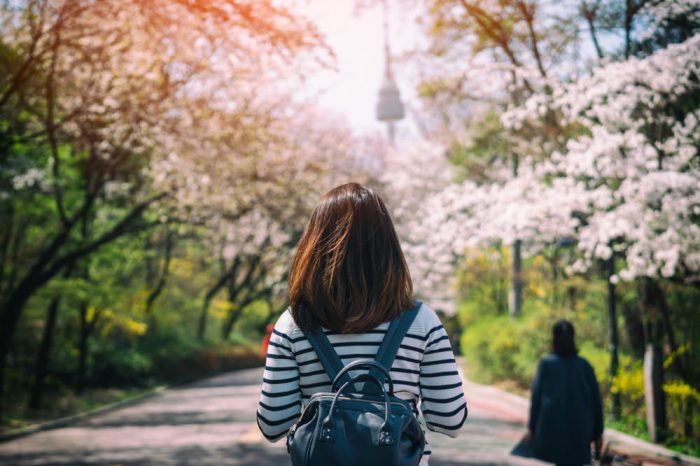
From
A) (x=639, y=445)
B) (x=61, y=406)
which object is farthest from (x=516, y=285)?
(x=61, y=406)

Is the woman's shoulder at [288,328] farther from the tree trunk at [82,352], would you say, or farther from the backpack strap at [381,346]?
the tree trunk at [82,352]

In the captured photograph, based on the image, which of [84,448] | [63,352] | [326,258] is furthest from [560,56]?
[63,352]

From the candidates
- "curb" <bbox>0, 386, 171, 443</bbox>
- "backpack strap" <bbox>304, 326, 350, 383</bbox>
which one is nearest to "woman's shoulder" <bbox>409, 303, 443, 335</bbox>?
"backpack strap" <bbox>304, 326, 350, 383</bbox>

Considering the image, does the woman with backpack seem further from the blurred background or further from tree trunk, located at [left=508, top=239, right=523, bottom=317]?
tree trunk, located at [left=508, top=239, right=523, bottom=317]

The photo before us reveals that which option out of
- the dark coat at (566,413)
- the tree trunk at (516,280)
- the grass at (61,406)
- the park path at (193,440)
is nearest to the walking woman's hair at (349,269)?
the dark coat at (566,413)

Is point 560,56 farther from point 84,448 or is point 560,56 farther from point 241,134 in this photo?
point 84,448

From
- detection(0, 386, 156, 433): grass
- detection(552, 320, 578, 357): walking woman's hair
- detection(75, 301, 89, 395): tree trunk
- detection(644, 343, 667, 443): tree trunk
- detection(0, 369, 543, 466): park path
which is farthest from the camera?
detection(75, 301, 89, 395): tree trunk

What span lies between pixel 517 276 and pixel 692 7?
14032 mm

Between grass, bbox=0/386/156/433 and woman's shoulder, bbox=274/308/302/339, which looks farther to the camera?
grass, bbox=0/386/156/433

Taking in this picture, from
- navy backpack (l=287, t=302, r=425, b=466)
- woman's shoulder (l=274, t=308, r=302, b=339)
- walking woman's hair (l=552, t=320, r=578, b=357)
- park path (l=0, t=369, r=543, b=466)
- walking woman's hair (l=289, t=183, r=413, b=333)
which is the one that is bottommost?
park path (l=0, t=369, r=543, b=466)

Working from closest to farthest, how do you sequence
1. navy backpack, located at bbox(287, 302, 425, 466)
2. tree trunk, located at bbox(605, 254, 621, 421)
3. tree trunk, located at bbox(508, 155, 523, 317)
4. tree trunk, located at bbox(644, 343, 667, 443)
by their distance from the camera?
navy backpack, located at bbox(287, 302, 425, 466), tree trunk, located at bbox(644, 343, 667, 443), tree trunk, located at bbox(605, 254, 621, 421), tree trunk, located at bbox(508, 155, 523, 317)

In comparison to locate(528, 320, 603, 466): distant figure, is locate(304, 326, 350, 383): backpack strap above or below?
above

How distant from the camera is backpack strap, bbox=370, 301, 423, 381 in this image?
7.58 feet

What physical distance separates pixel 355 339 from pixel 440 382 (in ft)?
1.00
